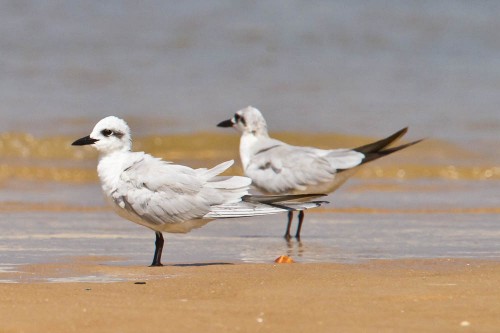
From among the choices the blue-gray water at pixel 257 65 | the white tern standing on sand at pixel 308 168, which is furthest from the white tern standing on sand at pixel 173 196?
the blue-gray water at pixel 257 65

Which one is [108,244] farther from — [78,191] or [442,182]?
A: [442,182]

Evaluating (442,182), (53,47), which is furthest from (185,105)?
(442,182)

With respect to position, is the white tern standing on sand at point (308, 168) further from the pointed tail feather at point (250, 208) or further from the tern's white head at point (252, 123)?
the pointed tail feather at point (250, 208)

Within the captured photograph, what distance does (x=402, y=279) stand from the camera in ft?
17.7

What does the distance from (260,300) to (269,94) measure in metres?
11.4

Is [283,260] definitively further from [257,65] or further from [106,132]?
[257,65]

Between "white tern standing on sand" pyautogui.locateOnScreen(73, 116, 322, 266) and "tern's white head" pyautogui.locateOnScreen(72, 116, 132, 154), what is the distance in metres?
0.09

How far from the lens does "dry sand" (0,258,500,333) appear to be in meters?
4.27

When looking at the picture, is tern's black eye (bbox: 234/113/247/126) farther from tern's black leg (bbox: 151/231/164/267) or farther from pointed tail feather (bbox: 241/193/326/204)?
tern's black leg (bbox: 151/231/164/267)

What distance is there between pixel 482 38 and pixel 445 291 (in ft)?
48.6

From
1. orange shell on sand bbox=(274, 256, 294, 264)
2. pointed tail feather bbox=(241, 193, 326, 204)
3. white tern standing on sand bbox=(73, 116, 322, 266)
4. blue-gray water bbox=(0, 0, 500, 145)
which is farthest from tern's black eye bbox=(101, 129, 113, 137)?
blue-gray water bbox=(0, 0, 500, 145)

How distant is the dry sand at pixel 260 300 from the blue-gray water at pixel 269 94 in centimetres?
91

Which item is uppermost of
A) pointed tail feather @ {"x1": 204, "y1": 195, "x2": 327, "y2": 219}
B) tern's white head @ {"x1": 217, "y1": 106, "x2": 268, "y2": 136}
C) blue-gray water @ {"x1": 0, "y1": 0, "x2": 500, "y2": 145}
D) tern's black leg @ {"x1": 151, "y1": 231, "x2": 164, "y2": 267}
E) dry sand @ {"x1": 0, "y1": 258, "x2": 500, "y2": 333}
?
blue-gray water @ {"x1": 0, "y1": 0, "x2": 500, "y2": 145}

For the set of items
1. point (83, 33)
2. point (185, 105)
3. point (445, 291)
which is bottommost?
point (445, 291)
